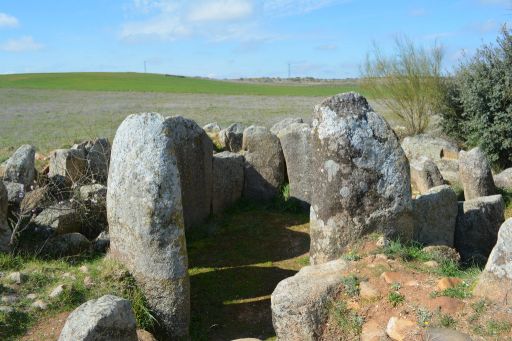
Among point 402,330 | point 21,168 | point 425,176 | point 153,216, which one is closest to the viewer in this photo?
point 402,330

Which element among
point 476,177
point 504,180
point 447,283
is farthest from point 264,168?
point 447,283

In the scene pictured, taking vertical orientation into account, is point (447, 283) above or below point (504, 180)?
above

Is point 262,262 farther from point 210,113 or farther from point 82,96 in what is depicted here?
point 82,96

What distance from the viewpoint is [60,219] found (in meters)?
9.86

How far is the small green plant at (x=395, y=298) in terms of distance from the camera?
20.5 ft

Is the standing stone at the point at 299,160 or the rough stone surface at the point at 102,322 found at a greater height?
the standing stone at the point at 299,160

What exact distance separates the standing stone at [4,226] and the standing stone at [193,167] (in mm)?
3291

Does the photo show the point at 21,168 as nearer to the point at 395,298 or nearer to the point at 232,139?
the point at 232,139

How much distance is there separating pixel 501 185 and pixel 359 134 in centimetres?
710

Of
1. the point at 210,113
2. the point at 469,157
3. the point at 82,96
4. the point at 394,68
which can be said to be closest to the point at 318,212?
the point at 469,157

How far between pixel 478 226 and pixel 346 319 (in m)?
4.89

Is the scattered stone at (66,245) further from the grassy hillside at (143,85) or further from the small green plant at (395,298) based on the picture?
the grassy hillside at (143,85)

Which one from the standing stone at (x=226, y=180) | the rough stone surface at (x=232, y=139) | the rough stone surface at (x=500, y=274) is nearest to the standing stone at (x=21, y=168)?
the standing stone at (x=226, y=180)

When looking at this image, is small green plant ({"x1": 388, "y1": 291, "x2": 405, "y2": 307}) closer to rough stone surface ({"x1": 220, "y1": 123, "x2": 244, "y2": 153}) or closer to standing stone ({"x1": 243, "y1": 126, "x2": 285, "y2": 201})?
standing stone ({"x1": 243, "y1": 126, "x2": 285, "y2": 201})
